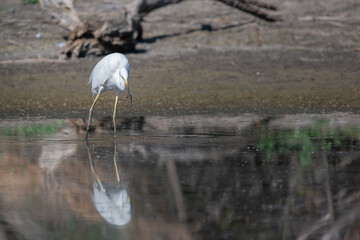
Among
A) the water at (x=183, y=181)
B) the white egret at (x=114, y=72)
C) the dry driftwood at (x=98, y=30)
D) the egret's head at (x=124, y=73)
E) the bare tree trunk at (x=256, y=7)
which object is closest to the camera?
the water at (x=183, y=181)

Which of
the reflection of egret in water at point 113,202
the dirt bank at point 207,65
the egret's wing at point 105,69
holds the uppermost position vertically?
the reflection of egret in water at point 113,202

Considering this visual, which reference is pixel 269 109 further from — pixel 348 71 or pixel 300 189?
pixel 300 189

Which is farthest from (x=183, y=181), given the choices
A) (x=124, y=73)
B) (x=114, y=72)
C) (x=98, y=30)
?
(x=98, y=30)

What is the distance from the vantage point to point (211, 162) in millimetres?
7270

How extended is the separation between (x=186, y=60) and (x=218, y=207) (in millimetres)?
11249

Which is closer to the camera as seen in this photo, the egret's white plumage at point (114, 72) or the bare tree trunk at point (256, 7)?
the egret's white plumage at point (114, 72)

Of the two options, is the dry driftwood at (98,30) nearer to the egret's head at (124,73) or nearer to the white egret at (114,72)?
the white egret at (114,72)

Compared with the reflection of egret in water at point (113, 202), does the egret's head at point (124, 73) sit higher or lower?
lower

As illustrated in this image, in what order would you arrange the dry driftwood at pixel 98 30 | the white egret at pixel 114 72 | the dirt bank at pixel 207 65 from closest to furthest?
the white egret at pixel 114 72
the dirt bank at pixel 207 65
the dry driftwood at pixel 98 30

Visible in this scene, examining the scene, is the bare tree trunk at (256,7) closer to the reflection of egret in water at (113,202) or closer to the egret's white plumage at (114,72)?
the egret's white plumage at (114,72)

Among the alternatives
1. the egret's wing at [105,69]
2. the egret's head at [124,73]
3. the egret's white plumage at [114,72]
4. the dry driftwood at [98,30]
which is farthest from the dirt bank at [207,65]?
the egret's head at [124,73]

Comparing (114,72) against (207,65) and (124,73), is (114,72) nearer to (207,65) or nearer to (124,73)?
(124,73)

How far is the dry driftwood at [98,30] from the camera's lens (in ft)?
54.2

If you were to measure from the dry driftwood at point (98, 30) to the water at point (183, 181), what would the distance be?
263 inches
